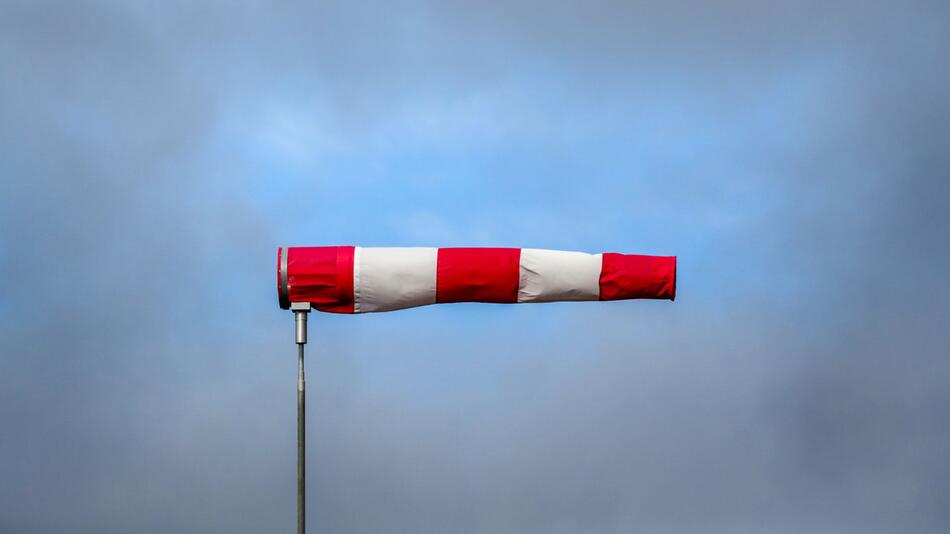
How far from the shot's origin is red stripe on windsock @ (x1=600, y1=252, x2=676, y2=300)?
6023 mm

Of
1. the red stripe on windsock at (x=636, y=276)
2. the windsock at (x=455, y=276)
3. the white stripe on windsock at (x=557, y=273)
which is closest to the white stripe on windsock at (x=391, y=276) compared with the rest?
the windsock at (x=455, y=276)

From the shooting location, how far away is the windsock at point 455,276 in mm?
5777

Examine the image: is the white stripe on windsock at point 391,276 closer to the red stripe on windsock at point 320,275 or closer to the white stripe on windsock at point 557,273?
the red stripe on windsock at point 320,275

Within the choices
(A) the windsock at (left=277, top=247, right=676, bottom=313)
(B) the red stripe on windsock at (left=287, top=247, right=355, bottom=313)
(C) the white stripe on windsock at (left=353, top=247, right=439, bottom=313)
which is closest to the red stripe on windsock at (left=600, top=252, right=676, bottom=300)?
(A) the windsock at (left=277, top=247, right=676, bottom=313)

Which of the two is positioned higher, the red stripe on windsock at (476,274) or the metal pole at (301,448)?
the red stripe on windsock at (476,274)

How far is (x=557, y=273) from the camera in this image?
602 centimetres

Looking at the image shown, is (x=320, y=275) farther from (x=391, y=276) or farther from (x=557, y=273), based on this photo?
(x=557, y=273)

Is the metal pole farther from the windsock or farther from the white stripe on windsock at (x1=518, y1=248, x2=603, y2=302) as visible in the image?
the white stripe on windsock at (x1=518, y1=248, x2=603, y2=302)

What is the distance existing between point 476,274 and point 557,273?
0.57 meters

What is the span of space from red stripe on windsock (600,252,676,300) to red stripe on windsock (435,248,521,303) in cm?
64

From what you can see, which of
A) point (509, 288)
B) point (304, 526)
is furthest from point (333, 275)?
point (304, 526)

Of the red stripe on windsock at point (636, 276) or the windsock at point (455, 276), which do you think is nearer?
the windsock at point (455, 276)

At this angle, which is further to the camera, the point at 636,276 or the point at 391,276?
the point at 636,276

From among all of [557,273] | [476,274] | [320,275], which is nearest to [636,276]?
[557,273]
